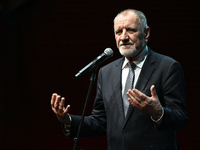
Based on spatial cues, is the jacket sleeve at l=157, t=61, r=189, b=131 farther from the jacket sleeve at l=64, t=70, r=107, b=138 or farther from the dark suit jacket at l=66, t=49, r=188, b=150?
the jacket sleeve at l=64, t=70, r=107, b=138

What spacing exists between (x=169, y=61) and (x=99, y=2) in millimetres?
1902

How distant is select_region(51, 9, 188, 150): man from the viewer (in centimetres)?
189

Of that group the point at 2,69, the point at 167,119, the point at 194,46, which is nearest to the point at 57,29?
the point at 2,69

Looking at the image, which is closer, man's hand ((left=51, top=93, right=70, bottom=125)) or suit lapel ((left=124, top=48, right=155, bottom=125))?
man's hand ((left=51, top=93, right=70, bottom=125))

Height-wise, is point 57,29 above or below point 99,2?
below

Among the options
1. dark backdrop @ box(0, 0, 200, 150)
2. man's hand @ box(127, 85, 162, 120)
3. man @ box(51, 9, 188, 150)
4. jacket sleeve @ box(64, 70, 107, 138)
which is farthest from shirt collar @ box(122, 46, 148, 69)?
dark backdrop @ box(0, 0, 200, 150)

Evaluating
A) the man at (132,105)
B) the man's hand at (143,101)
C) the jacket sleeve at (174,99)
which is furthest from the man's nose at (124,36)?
the man's hand at (143,101)

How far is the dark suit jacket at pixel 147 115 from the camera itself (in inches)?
76.0

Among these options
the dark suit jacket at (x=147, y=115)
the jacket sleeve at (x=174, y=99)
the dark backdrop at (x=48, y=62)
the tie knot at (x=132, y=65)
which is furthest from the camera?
the dark backdrop at (x=48, y=62)

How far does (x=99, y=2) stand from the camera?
3705 mm

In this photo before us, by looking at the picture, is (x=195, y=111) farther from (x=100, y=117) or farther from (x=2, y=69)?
(x=2, y=69)

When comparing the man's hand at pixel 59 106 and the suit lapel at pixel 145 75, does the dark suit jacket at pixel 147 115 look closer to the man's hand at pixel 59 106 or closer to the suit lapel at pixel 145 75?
the suit lapel at pixel 145 75

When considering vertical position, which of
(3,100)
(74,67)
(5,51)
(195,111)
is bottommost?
(195,111)

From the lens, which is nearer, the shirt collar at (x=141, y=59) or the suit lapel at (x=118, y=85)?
the suit lapel at (x=118, y=85)
